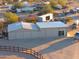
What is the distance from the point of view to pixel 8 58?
652 inches

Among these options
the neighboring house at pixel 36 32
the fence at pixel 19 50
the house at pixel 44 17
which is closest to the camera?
the fence at pixel 19 50

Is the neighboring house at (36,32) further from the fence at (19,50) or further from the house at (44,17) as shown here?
the house at (44,17)

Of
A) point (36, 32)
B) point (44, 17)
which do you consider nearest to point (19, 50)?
point (36, 32)

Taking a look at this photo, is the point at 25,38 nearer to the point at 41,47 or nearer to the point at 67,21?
the point at 41,47

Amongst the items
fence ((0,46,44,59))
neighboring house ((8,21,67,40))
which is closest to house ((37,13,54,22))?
neighboring house ((8,21,67,40))

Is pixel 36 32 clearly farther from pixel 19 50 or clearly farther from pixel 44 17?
pixel 44 17

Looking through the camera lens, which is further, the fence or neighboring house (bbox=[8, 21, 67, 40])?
→ neighboring house (bbox=[8, 21, 67, 40])

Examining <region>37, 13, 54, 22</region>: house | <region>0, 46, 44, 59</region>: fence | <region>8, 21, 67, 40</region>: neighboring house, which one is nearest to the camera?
<region>0, 46, 44, 59</region>: fence

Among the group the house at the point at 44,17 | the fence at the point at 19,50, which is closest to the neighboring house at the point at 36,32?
the fence at the point at 19,50

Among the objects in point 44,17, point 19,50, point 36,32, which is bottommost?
point 19,50

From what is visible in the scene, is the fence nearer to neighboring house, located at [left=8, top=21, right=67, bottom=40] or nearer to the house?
neighboring house, located at [left=8, top=21, right=67, bottom=40]

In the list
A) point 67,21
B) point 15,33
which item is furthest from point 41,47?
point 67,21

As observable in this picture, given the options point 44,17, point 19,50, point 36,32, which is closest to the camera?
point 19,50

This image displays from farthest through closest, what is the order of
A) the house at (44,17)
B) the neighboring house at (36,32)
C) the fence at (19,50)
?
the house at (44,17)
the neighboring house at (36,32)
the fence at (19,50)
